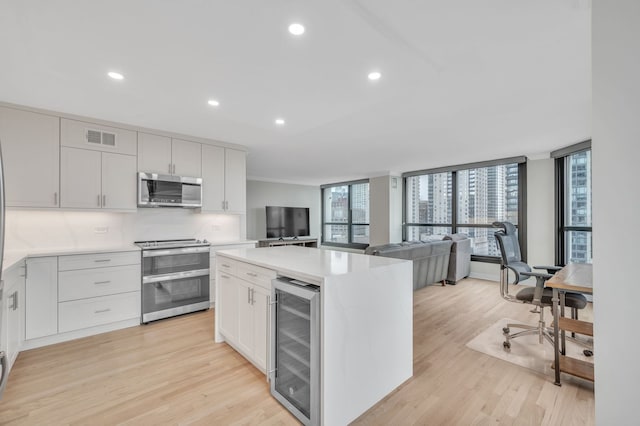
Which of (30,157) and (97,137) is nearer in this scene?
(30,157)

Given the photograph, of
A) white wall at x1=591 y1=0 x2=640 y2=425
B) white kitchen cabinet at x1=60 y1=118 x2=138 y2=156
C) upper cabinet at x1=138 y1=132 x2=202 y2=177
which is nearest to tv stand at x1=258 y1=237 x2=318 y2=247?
upper cabinet at x1=138 y1=132 x2=202 y2=177

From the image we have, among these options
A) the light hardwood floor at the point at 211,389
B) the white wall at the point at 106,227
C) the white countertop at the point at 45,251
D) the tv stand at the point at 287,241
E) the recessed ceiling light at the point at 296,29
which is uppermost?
the recessed ceiling light at the point at 296,29

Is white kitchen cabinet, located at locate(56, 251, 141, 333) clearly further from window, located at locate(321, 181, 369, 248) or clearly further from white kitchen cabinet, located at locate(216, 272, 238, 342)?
window, located at locate(321, 181, 369, 248)

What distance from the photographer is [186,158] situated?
393 centimetres

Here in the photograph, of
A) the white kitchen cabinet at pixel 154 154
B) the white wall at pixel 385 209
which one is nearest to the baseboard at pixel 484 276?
the white wall at pixel 385 209

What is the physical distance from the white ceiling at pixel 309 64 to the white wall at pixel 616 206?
819 millimetres

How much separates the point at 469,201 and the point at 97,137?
6610 mm

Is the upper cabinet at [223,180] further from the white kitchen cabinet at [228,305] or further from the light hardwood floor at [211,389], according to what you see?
the light hardwood floor at [211,389]

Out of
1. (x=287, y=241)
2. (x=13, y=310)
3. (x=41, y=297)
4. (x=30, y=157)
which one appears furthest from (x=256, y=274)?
(x=287, y=241)

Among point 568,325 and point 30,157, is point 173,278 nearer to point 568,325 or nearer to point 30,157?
point 30,157

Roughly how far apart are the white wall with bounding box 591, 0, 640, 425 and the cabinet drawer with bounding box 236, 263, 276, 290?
1702 millimetres

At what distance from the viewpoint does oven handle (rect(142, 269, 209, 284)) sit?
335 cm

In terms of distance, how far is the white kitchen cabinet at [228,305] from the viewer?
2.52 meters

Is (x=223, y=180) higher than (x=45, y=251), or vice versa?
(x=223, y=180)
